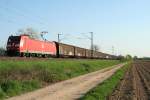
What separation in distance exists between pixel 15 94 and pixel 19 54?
19.7 m

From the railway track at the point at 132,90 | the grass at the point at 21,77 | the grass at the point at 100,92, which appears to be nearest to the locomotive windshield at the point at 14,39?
the grass at the point at 21,77

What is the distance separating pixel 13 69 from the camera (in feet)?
90.4

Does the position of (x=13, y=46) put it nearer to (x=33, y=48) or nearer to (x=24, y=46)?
(x=24, y=46)

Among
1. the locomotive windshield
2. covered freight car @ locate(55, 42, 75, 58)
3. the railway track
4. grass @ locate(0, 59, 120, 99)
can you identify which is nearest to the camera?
the railway track

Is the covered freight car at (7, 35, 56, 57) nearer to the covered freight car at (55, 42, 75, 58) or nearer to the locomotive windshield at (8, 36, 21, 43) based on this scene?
the locomotive windshield at (8, 36, 21, 43)

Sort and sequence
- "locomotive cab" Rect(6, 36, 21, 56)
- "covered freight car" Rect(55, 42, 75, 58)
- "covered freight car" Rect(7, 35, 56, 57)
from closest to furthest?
"locomotive cab" Rect(6, 36, 21, 56)
"covered freight car" Rect(7, 35, 56, 57)
"covered freight car" Rect(55, 42, 75, 58)

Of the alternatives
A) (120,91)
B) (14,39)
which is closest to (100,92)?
(120,91)

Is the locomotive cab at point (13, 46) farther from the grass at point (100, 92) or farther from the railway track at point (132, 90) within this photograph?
the grass at point (100, 92)

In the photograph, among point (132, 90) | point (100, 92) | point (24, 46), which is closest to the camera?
point (100, 92)

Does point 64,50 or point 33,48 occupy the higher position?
point 64,50

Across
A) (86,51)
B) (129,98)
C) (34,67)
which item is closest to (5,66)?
(34,67)

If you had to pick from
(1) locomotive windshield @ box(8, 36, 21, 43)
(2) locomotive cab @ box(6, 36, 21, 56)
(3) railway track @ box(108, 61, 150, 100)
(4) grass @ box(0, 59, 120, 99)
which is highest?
(1) locomotive windshield @ box(8, 36, 21, 43)

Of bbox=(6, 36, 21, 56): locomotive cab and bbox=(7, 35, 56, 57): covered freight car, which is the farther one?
bbox=(7, 35, 56, 57): covered freight car

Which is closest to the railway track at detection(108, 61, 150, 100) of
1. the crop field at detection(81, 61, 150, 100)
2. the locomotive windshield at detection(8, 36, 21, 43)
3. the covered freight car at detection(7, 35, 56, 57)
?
the crop field at detection(81, 61, 150, 100)
